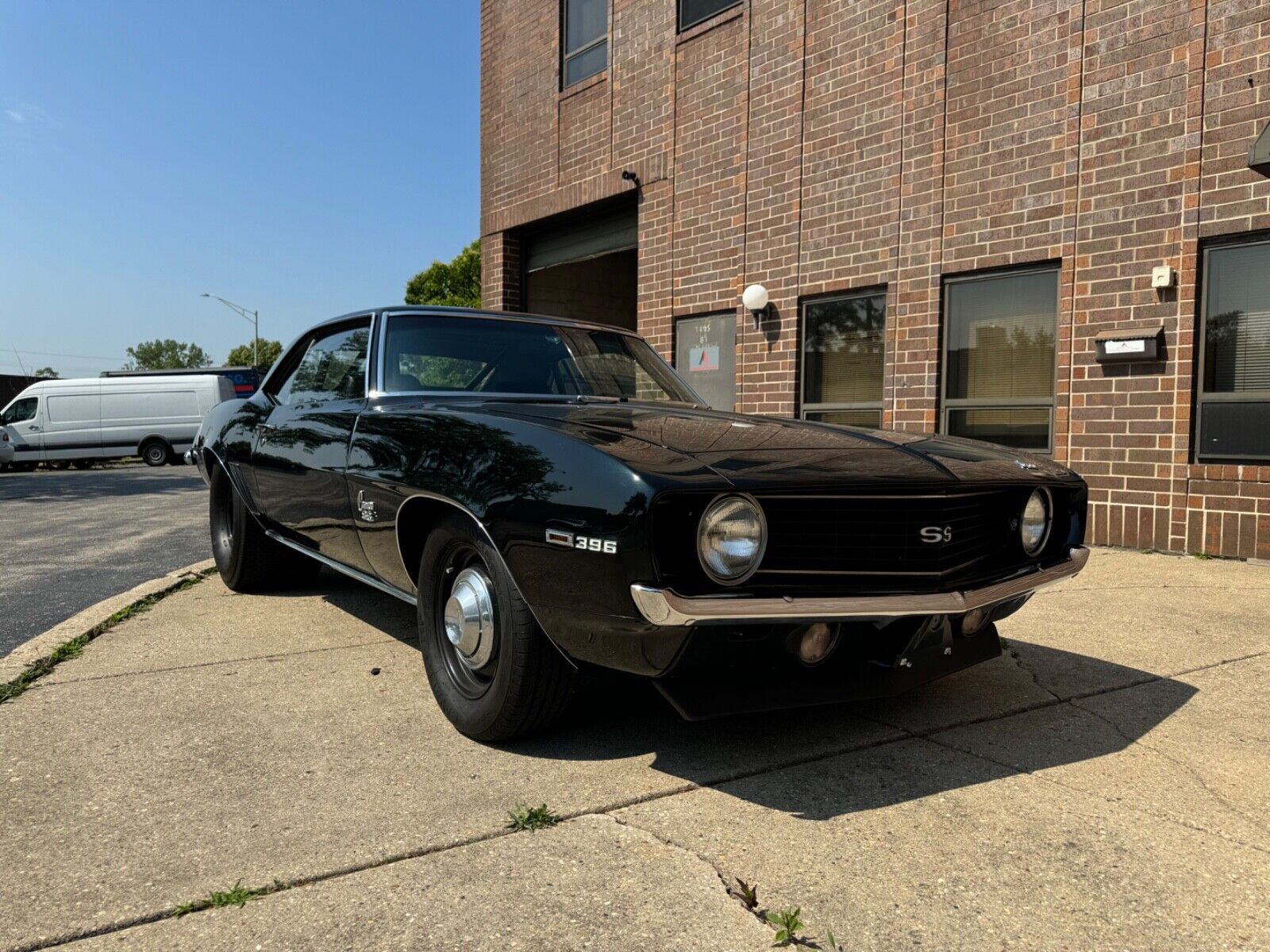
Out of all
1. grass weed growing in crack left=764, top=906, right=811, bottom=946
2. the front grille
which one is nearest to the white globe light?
the front grille

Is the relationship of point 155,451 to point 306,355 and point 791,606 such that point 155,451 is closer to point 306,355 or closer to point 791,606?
point 306,355

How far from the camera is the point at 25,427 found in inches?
803

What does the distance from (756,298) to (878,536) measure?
7.24m

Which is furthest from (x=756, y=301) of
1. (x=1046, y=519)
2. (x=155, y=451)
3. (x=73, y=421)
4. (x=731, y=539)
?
(x=73, y=421)

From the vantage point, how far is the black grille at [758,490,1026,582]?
245 centimetres

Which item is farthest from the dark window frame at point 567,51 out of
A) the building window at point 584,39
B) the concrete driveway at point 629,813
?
the concrete driveway at point 629,813

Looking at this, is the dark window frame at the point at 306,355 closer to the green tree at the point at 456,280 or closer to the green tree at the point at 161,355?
the green tree at the point at 456,280

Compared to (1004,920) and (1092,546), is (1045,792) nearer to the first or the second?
(1004,920)

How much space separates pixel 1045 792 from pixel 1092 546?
5.30m

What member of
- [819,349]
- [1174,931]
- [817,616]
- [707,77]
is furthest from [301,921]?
[707,77]

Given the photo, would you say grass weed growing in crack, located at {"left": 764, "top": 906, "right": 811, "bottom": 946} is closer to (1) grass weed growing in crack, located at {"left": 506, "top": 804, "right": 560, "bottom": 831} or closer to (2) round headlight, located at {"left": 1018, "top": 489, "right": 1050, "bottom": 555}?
(1) grass weed growing in crack, located at {"left": 506, "top": 804, "right": 560, "bottom": 831}

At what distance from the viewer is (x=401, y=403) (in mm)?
3561

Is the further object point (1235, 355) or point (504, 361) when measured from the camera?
point (1235, 355)

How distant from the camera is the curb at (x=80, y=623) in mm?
3672
